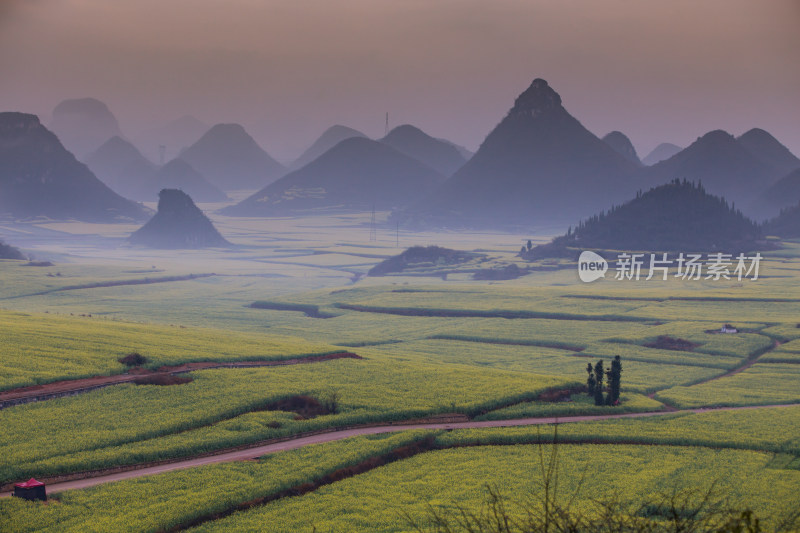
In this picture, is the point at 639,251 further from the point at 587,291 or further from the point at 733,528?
the point at 733,528

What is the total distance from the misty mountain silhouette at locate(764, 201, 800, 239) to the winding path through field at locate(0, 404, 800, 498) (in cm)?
14620

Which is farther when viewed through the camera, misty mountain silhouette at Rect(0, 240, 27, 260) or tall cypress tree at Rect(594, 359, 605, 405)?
misty mountain silhouette at Rect(0, 240, 27, 260)

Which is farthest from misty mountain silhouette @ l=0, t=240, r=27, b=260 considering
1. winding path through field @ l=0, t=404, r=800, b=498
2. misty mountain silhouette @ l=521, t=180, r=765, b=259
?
winding path through field @ l=0, t=404, r=800, b=498

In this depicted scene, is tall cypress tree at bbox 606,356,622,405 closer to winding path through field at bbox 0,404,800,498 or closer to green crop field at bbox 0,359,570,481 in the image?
winding path through field at bbox 0,404,800,498

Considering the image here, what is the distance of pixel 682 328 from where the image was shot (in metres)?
80.9

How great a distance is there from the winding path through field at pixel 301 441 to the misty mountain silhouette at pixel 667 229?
11013 centimetres

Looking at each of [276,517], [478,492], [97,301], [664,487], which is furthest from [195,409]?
[97,301]

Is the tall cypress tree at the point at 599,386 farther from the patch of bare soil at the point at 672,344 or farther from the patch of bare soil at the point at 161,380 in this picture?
the patch of bare soil at the point at 672,344

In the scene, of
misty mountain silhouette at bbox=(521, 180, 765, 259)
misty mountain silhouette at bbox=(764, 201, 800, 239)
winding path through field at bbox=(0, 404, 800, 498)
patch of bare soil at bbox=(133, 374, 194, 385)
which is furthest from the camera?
misty mountain silhouette at bbox=(764, 201, 800, 239)

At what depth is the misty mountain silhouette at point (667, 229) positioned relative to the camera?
15750cm

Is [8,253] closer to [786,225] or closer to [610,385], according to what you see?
[610,385]

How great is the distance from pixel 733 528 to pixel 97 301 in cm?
10698

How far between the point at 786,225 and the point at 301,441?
174m

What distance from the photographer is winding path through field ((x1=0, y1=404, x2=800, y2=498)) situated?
32781 mm
